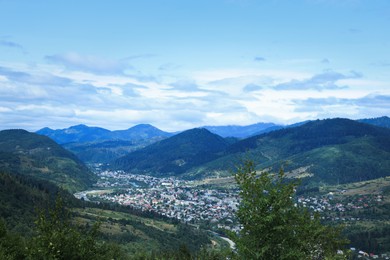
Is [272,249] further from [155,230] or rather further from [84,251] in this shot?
[155,230]

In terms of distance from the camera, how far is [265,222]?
78.6 ft

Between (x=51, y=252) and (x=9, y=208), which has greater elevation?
(x=51, y=252)

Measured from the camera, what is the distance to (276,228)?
23594 mm

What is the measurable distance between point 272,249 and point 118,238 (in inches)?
5092

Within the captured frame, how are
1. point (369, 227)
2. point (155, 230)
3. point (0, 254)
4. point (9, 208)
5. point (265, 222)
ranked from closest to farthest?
point (265, 222) → point (0, 254) → point (9, 208) → point (155, 230) → point (369, 227)

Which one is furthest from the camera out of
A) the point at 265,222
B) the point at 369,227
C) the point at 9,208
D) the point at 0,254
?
the point at 369,227

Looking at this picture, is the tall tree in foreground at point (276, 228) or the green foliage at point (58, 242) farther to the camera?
the green foliage at point (58, 242)

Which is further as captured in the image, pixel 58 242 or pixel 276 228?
pixel 58 242

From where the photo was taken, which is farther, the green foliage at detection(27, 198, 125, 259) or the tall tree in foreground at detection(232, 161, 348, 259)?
the green foliage at detection(27, 198, 125, 259)

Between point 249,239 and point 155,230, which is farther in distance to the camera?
point 155,230

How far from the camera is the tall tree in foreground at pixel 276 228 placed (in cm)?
2381

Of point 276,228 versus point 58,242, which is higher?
point 276,228

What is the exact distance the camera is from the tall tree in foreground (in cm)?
2381

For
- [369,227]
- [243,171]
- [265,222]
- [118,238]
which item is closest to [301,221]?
[265,222]
